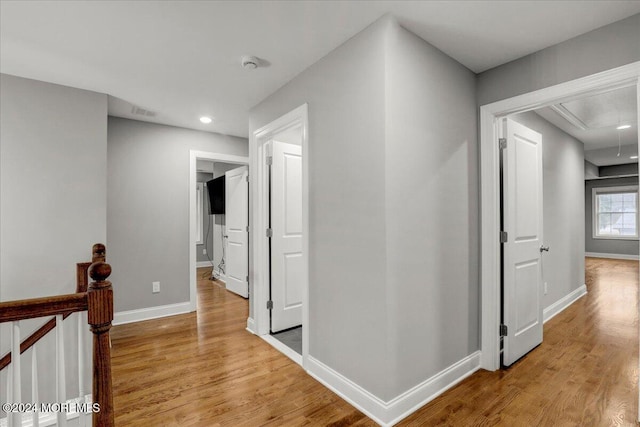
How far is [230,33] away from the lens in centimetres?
207

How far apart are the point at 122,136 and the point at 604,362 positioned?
544 centimetres

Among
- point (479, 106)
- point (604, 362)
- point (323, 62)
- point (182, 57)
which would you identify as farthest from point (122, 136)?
point (604, 362)

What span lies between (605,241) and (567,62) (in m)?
9.19

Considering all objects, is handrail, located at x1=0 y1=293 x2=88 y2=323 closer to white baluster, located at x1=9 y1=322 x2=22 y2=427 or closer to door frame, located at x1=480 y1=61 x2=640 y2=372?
white baluster, located at x1=9 y1=322 x2=22 y2=427

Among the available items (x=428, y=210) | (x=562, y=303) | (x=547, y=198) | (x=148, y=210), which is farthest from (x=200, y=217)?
(x=562, y=303)

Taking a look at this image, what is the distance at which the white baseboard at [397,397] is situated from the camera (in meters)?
1.87

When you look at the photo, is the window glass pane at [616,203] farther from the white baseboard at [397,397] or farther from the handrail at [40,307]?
the handrail at [40,307]

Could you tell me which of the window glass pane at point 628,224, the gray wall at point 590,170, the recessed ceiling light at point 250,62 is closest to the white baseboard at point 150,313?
the recessed ceiling light at point 250,62

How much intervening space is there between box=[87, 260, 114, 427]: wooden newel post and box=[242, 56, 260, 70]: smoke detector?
188 centimetres

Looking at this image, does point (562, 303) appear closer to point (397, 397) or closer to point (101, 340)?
point (397, 397)

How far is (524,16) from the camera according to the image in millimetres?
1878

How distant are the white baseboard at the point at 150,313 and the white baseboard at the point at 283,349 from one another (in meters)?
1.48

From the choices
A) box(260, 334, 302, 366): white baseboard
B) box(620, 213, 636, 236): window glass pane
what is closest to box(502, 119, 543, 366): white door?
box(260, 334, 302, 366): white baseboard

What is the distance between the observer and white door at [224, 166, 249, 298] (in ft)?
15.6
